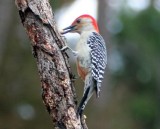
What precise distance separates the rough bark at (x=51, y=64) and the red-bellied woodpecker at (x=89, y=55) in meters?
0.32

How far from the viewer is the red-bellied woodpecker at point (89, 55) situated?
353 inches

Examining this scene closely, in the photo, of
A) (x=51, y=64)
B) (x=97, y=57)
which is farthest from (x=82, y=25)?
(x=51, y=64)

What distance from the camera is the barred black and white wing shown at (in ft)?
29.9

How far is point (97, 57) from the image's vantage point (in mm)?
9469

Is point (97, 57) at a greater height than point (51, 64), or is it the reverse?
point (51, 64)

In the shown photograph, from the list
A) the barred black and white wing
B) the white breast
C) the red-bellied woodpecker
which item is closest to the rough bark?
the red-bellied woodpecker

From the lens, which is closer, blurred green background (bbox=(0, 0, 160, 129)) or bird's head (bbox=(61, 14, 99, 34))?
bird's head (bbox=(61, 14, 99, 34))

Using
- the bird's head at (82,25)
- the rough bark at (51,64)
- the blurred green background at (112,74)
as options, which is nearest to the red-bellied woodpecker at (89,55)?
the bird's head at (82,25)

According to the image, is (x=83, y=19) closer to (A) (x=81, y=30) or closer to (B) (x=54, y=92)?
(A) (x=81, y=30)

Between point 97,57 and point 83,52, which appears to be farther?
point 83,52

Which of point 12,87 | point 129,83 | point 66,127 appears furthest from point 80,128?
point 129,83

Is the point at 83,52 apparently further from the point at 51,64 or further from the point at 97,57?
the point at 51,64

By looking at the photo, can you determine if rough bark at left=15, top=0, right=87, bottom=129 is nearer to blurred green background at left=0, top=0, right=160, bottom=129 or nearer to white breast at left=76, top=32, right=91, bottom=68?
white breast at left=76, top=32, right=91, bottom=68

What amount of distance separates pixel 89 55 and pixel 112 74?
58.6 ft
